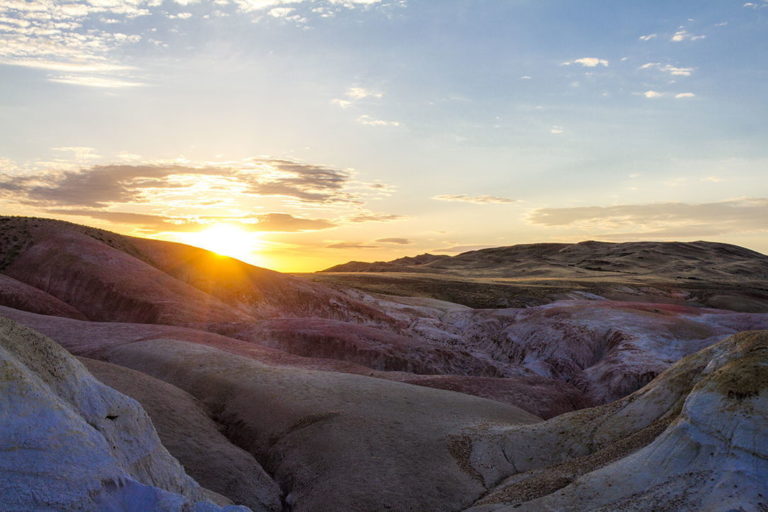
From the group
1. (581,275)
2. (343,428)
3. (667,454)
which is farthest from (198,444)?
(581,275)

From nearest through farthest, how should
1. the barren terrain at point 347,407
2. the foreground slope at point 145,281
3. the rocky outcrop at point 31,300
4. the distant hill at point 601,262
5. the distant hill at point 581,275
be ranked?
the barren terrain at point 347,407, the rocky outcrop at point 31,300, the foreground slope at point 145,281, the distant hill at point 581,275, the distant hill at point 601,262

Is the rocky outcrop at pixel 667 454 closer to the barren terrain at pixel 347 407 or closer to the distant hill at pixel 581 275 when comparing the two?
the barren terrain at pixel 347 407

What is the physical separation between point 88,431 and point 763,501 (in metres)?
8.79

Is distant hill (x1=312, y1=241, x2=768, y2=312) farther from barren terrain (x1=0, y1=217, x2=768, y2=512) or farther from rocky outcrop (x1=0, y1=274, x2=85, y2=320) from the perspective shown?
rocky outcrop (x1=0, y1=274, x2=85, y2=320)

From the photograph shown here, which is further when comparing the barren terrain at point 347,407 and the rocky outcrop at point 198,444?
the rocky outcrop at point 198,444

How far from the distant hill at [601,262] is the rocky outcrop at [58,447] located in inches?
4765

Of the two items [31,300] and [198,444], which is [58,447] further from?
[31,300]

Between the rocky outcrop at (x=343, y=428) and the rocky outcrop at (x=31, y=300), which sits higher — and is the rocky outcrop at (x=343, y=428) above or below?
below

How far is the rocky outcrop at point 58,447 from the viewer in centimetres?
657

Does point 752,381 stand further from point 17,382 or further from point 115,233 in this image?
point 115,233

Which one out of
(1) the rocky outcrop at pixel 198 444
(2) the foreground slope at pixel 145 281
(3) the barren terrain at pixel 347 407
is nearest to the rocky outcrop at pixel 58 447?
(3) the barren terrain at pixel 347 407

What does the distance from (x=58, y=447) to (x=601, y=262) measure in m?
153

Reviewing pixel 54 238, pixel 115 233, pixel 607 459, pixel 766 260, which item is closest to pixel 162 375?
pixel 607 459

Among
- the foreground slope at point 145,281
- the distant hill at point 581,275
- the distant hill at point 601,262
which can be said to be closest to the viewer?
the foreground slope at point 145,281
